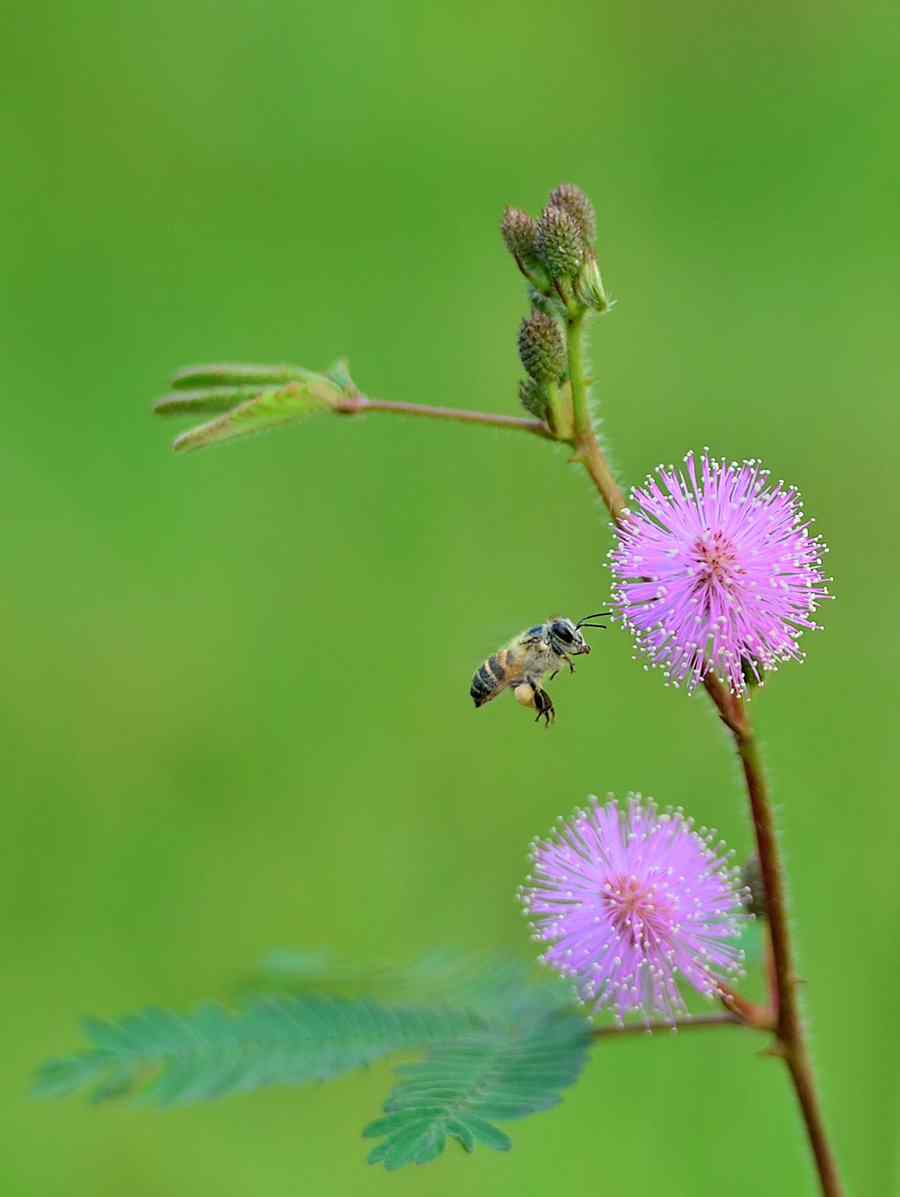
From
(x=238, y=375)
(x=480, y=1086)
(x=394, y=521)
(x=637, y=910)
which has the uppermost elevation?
(x=394, y=521)

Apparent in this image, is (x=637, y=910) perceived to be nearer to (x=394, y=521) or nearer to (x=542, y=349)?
(x=542, y=349)

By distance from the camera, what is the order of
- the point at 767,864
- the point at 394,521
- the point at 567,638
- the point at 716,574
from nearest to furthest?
the point at 767,864 < the point at 716,574 < the point at 567,638 < the point at 394,521

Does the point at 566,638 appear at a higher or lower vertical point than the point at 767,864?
higher

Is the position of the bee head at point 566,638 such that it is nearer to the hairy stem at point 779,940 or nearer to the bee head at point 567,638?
the bee head at point 567,638

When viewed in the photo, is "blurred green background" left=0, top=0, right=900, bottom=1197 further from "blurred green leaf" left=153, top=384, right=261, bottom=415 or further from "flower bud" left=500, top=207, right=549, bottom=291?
"flower bud" left=500, top=207, right=549, bottom=291

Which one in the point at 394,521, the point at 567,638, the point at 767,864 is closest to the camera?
the point at 767,864

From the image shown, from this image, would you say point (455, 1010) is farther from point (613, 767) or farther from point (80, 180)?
point (80, 180)

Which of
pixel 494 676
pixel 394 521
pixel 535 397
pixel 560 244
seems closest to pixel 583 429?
pixel 535 397

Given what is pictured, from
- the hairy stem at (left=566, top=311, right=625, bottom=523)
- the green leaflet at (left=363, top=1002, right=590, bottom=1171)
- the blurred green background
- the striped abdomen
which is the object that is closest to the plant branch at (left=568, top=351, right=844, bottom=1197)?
the hairy stem at (left=566, top=311, right=625, bottom=523)
